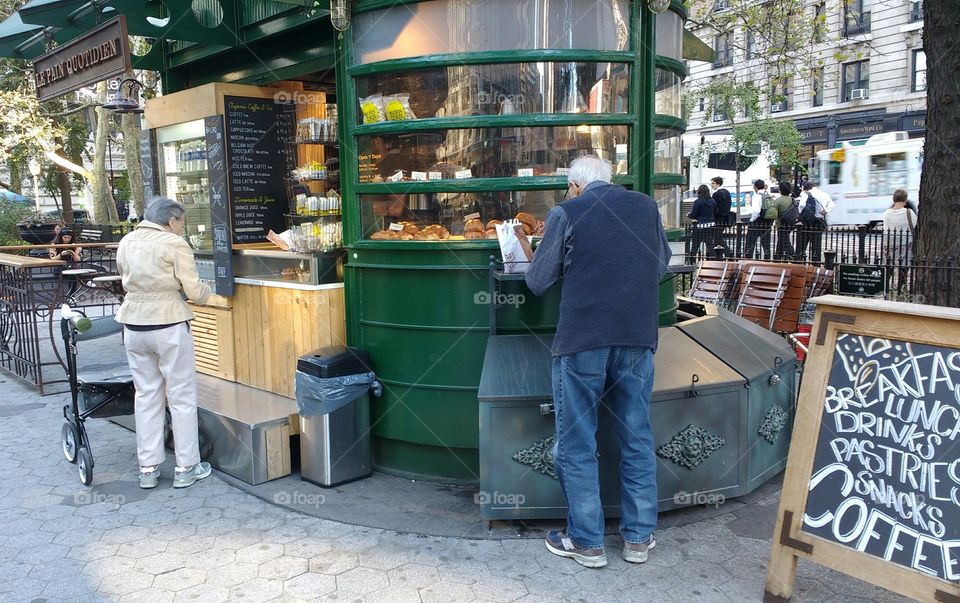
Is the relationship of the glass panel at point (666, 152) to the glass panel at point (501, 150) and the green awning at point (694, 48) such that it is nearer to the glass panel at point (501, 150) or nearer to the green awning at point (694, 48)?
the glass panel at point (501, 150)

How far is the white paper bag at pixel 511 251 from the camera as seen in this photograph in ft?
14.3

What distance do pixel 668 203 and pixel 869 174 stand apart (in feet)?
74.2

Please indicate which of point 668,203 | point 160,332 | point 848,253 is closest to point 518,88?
point 668,203

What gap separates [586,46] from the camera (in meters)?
4.65

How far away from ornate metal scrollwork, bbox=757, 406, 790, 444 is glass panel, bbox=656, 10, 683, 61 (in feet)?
7.88

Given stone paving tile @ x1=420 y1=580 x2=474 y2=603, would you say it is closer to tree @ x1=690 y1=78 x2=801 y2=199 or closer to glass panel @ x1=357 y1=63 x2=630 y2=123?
glass panel @ x1=357 y1=63 x2=630 y2=123

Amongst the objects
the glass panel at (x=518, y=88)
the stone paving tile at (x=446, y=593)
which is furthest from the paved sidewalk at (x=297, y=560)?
the glass panel at (x=518, y=88)

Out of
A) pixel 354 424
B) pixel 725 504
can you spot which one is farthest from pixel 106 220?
pixel 725 504

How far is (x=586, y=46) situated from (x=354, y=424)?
2747 millimetres

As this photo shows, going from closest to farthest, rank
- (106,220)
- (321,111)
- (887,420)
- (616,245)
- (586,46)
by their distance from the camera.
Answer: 1. (887,420)
2. (616,245)
3. (586,46)
4. (321,111)
5. (106,220)

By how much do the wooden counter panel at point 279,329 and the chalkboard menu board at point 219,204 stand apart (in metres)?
0.15

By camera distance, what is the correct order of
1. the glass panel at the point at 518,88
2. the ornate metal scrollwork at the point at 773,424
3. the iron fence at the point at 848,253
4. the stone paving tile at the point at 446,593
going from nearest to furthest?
the stone paving tile at the point at 446,593 → the ornate metal scrollwork at the point at 773,424 → the glass panel at the point at 518,88 → the iron fence at the point at 848,253

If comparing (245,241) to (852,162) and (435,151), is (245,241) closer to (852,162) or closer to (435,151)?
(435,151)

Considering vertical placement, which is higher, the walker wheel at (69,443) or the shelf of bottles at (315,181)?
the shelf of bottles at (315,181)
